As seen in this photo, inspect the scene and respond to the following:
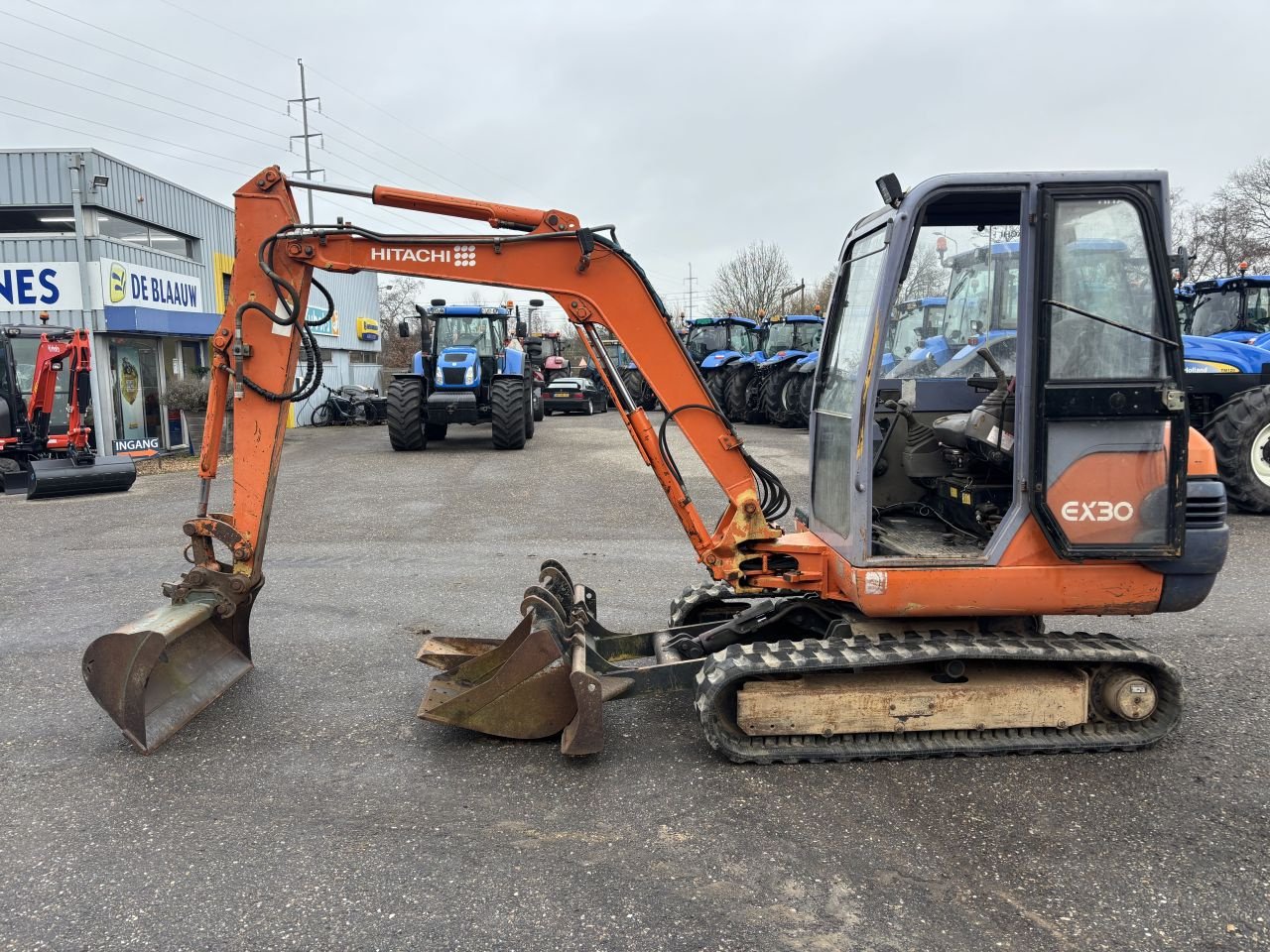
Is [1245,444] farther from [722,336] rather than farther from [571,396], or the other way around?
[571,396]

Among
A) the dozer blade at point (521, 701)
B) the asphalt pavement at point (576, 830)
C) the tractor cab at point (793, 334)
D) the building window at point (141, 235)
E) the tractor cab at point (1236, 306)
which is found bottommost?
the asphalt pavement at point (576, 830)

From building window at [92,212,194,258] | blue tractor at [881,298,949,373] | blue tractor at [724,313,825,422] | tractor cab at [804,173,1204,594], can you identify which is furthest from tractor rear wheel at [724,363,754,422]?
tractor cab at [804,173,1204,594]

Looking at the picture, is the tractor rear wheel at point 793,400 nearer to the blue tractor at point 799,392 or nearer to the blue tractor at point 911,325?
the blue tractor at point 799,392

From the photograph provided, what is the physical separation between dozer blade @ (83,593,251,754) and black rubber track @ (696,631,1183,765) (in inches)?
100

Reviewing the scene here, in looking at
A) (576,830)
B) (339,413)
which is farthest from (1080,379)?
(339,413)

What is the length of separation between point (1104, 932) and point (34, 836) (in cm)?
383

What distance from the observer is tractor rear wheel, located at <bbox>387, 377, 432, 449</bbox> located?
17.9m

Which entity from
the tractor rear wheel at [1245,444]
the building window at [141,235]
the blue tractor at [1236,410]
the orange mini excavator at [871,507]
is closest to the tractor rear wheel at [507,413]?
the building window at [141,235]

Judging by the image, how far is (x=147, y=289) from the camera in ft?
61.6

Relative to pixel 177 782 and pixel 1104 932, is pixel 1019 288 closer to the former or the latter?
pixel 1104 932

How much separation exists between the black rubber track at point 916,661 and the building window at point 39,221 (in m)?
18.5

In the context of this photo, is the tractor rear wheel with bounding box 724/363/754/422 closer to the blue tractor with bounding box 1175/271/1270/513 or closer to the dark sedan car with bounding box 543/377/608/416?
the dark sedan car with bounding box 543/377/608/416

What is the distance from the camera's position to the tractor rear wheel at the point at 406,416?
17922mm

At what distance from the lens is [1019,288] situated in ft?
12.8
